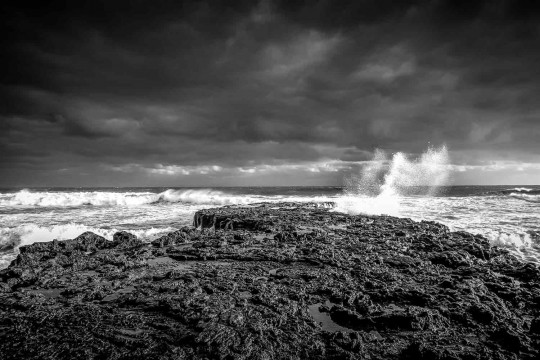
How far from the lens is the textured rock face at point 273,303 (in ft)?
10.3

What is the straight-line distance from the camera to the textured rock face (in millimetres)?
3131

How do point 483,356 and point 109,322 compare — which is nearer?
point 483,356

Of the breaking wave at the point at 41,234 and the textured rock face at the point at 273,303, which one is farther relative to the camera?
the breaking wave at the point at 41,234

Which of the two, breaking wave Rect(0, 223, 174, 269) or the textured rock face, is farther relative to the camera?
breaking wave Rect(0, 223, 174, 269)

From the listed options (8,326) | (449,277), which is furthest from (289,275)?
(8,326)

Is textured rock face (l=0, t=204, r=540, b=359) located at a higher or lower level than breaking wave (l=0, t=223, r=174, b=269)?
higher

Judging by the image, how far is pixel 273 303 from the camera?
4.11m

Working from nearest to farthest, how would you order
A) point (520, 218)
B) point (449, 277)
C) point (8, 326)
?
1. point (8, 326)
2. point (449, 277)
3. point (520, 218)

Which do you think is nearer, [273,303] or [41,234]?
[273,303]

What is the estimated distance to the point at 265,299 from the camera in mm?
4234

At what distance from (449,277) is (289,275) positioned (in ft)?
9.23

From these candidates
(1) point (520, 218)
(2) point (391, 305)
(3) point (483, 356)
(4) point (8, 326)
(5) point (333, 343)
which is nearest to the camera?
(3) point (483, 356)

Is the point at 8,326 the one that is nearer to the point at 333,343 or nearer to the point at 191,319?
the point at 191,319

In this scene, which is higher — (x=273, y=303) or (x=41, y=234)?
(x=273, y=303)
